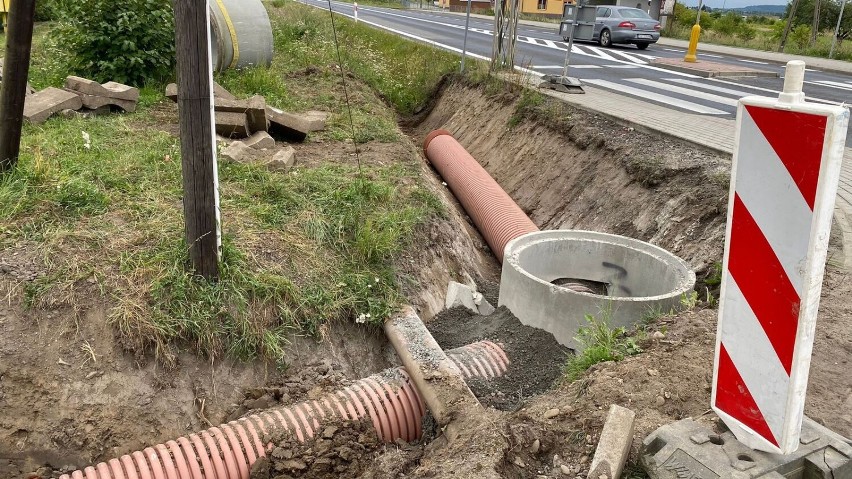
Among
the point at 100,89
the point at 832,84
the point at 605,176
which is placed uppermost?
the point at 832,84

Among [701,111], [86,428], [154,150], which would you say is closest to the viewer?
[86,428]

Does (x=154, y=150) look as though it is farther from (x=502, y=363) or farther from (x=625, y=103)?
(x=625, y=103)

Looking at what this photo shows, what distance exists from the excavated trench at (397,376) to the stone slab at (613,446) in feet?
1.36

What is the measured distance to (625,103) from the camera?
985 cm

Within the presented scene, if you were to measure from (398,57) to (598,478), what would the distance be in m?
13.9

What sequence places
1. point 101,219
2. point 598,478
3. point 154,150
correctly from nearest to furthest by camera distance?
1. point 598,478
2. point 101,219
3. point 154,150

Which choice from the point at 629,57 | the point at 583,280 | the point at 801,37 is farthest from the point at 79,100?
the point at 801,37

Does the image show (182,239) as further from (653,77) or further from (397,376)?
(653,77)

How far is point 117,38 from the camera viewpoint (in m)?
8.44

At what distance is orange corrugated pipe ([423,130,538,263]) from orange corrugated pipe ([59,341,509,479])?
7.05ft

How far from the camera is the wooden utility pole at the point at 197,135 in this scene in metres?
3.44

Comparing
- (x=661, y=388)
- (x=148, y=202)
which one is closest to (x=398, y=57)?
(x=148, y=202)

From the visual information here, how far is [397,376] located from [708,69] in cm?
1381

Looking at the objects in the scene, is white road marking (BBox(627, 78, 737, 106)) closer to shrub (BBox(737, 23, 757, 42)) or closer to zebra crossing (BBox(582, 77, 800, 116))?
zebra crossing (BBox(582, 77, 800, 116))
